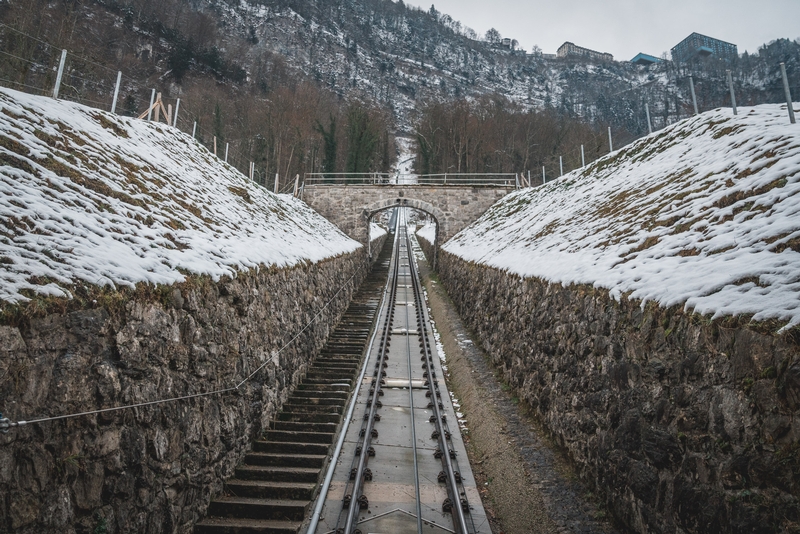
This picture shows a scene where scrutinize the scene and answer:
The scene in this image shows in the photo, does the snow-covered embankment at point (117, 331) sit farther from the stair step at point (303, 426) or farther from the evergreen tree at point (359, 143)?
the evergreen tree at point (359, 143)

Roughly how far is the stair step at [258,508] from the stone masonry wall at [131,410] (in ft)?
0.75

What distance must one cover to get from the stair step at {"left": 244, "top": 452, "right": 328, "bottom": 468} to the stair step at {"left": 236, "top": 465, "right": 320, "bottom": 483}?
0.08m

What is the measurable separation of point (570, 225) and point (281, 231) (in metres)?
7.59

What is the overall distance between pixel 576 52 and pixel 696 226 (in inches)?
7325

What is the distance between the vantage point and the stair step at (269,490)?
5574mm

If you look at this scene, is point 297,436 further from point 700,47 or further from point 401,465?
point 700,47

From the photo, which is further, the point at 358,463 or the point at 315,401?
the point at 315,401

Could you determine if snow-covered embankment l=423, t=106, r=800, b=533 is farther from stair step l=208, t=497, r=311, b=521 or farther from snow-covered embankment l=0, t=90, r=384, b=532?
snow-covered embankment l=0, t=90, r=384, b=532

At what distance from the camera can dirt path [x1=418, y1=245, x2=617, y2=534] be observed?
201 inches

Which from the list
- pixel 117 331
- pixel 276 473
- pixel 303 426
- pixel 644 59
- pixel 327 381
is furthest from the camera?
pixel 644 59

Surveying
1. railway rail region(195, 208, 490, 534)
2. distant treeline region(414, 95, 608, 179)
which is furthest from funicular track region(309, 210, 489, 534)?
distant treeline region(414, 95, 608, 179)

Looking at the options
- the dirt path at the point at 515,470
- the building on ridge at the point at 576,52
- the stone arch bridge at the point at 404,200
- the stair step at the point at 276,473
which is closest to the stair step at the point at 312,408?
the stair step at the point at 276,473

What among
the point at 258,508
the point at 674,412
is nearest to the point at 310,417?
the point at 258,508

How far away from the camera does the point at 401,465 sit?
22.1ft
